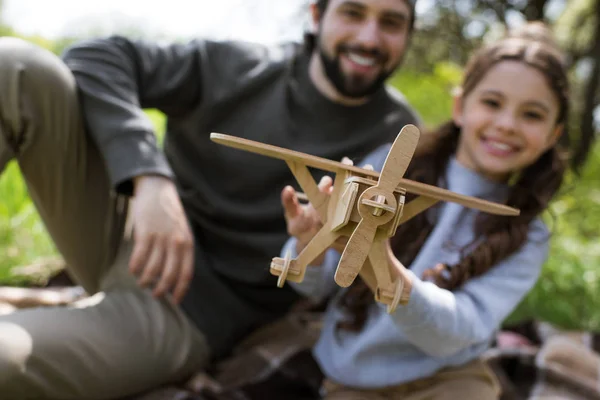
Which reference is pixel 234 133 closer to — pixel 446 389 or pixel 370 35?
pixel 370 35

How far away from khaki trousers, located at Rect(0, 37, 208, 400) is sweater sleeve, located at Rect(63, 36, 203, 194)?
64 mm

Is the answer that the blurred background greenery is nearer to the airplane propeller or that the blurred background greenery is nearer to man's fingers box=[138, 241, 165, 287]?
man's fingers box=[138, 241, 165, 287]

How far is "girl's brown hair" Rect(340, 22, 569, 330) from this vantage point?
1180 mm

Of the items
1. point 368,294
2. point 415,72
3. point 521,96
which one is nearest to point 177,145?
point 368,294

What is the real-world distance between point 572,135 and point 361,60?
2512 mm

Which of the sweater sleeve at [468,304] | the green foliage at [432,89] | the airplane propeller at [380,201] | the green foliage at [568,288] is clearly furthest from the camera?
the green foliage at [432,89]

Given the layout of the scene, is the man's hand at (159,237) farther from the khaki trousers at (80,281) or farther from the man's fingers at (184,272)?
the khaki trousers at (80,281)

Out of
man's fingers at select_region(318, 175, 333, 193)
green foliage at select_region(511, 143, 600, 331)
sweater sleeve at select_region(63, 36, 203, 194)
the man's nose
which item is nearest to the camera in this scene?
man's fingers at select_region(318, 175, 333, 193)

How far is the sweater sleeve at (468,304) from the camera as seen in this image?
975 mm

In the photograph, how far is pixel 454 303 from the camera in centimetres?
105

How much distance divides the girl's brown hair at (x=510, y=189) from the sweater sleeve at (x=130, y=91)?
1.72ft

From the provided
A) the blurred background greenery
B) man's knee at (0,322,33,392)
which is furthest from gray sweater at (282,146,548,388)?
the blurred background greenery

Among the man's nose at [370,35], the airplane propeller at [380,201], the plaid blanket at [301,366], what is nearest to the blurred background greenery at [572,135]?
the plaid blanket at [301,366]

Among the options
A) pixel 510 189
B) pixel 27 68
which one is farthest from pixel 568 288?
pixel 27 68
